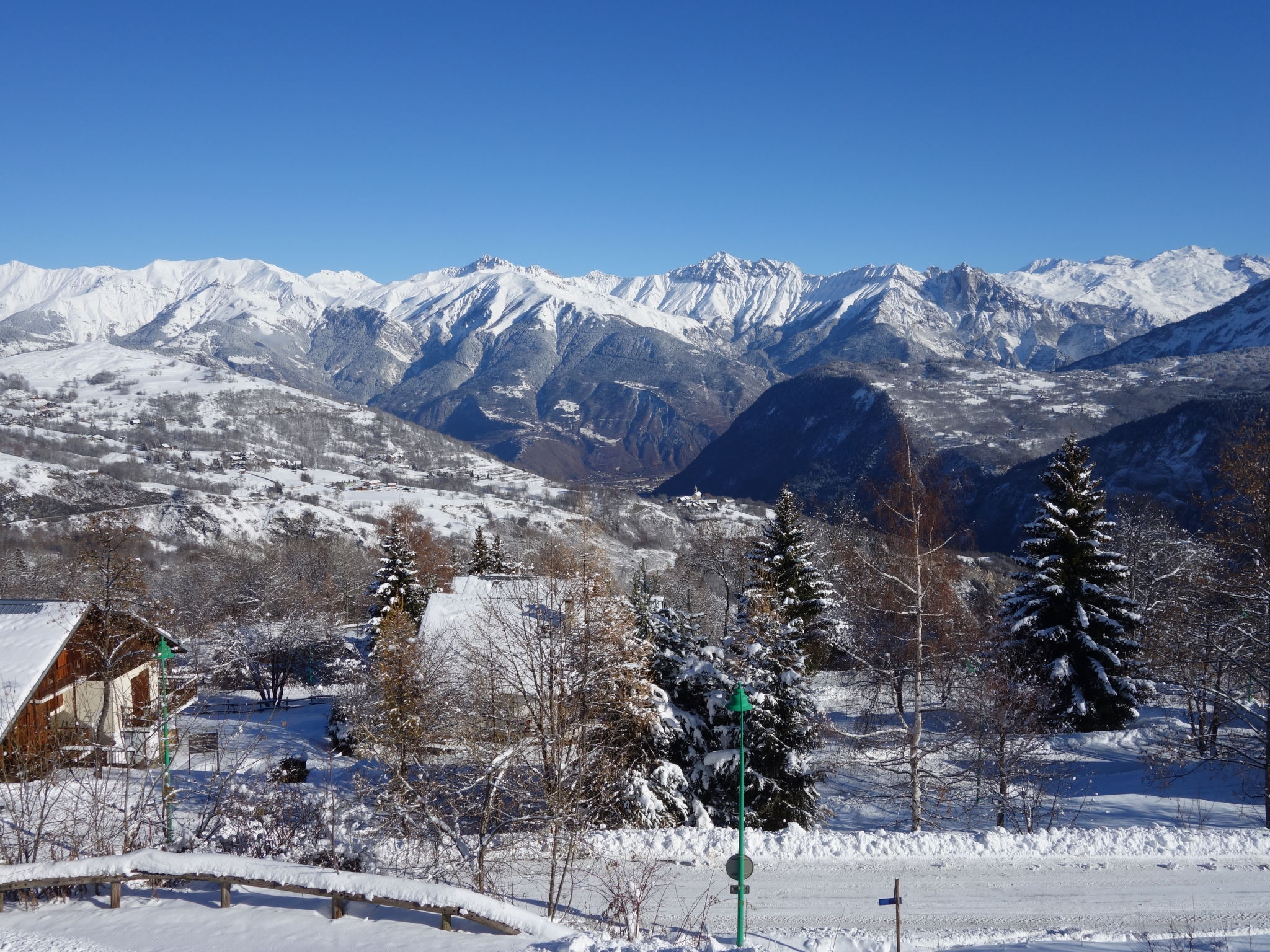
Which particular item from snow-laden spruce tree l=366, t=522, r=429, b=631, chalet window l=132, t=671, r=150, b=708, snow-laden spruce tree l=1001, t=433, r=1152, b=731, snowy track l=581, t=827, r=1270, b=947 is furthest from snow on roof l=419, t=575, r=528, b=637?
snow-laden spruce tree l=1001, t=433, r=1152, b=731

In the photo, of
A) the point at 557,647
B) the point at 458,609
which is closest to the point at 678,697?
the point at 557,647

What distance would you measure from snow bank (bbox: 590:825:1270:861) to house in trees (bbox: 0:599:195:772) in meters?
11.5

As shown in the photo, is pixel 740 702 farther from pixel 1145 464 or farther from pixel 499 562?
pixel 1145 464

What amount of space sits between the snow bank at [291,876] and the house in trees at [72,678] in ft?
28.2

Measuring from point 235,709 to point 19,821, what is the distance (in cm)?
3071

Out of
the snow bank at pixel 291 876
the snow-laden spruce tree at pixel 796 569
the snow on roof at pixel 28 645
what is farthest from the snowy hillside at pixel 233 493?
the snow bank at pixel 291 876

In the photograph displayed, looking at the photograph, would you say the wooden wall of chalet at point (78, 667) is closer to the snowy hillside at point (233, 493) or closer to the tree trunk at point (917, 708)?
the tree trunk at point (917, 708)

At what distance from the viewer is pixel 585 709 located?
47.3 feet

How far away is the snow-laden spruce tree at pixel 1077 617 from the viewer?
2475cm

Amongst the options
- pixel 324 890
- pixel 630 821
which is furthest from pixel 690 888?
pixel 324 890

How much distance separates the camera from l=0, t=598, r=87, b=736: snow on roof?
19.1 metres

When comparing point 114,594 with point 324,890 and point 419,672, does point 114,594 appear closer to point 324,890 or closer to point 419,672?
point 419,672

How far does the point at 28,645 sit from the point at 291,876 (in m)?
17.3

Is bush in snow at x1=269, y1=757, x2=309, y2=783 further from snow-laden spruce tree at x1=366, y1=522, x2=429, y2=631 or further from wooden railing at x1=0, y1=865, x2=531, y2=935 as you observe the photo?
snow-laden spruce tree at x1=366, y1=522, x2=429, y2=631
